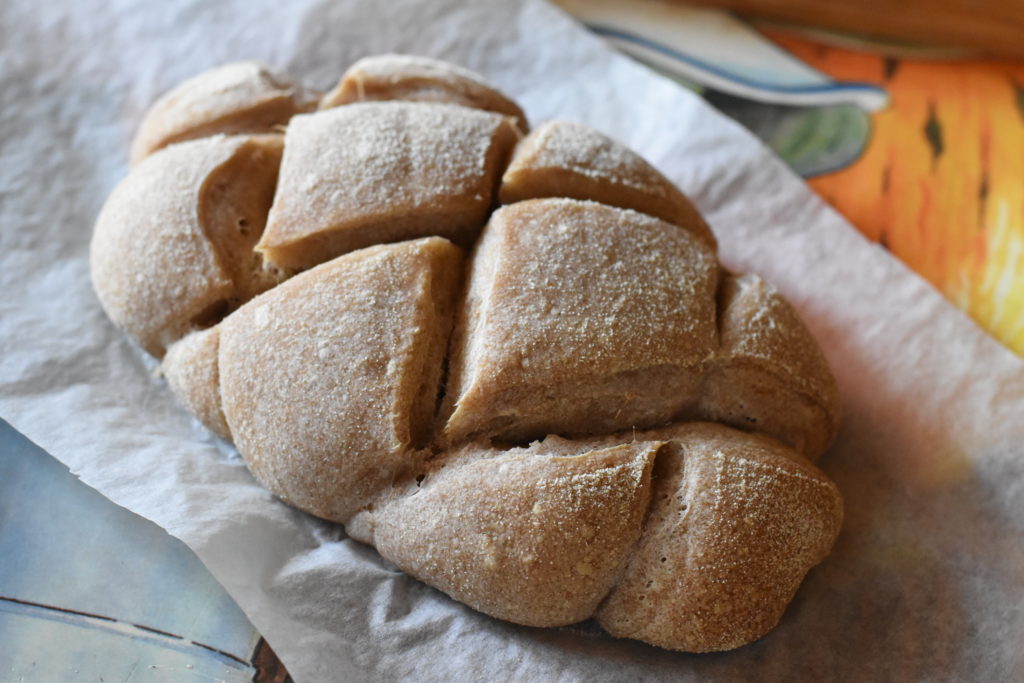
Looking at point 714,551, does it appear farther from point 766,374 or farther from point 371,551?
point 371,551

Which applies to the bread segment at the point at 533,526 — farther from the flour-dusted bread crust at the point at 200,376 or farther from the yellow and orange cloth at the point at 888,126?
the yellow and orange cloth at the point at 888,126

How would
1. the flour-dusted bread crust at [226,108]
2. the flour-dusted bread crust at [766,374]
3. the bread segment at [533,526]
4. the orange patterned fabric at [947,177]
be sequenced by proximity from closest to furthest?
the bread segment at [533,526]
the flour-dusted bread crust at [766,374]
the flour-dusted bread crust at [226,108]
the orange patterned fabric at [947,177]

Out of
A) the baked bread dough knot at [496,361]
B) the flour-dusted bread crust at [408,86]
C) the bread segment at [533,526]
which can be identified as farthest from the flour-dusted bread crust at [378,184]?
the bread segment at [533,526]

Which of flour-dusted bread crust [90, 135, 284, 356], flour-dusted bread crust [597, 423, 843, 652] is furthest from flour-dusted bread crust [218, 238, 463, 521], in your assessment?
flour-dusted bread crust [597, 423, 843, 652]

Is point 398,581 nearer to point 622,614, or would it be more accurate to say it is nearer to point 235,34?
point 622,614

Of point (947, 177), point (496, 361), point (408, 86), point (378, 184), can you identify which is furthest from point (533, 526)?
point (947, 177)
